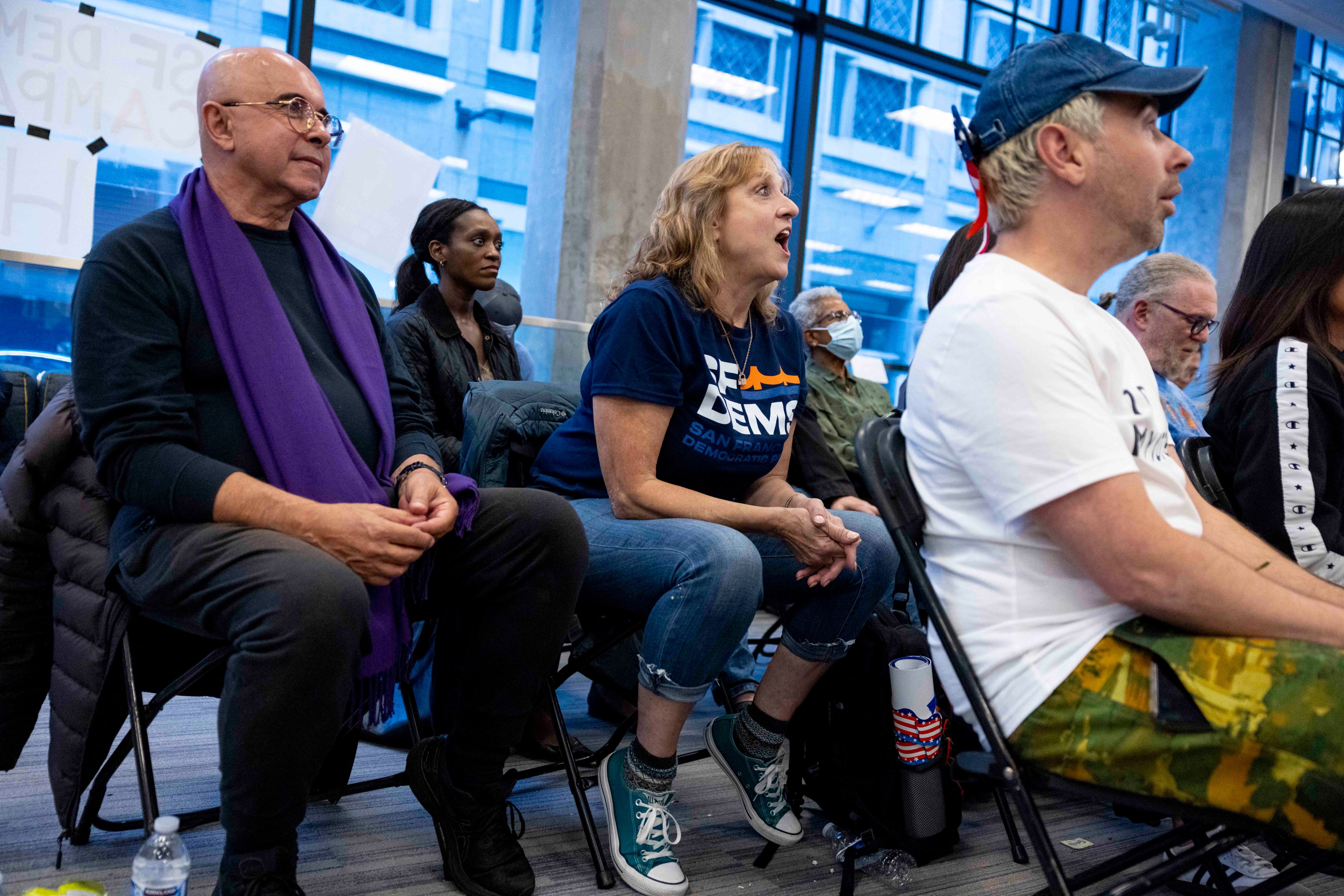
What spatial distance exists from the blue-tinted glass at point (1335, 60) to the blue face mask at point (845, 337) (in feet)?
22.1

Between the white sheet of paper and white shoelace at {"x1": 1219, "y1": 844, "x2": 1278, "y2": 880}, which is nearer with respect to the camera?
white shoelace at {"x1": 1219, "y1": 844, "x2": 1278, "y2": 880}

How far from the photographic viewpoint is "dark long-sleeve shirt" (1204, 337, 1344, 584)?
160cm

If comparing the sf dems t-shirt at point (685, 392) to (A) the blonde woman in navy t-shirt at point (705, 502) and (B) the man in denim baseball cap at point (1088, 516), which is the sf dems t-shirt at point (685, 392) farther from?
(B) the man in denim baseball cap at point (1088, 516)

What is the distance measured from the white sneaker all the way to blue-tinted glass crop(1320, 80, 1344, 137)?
8.42 meters

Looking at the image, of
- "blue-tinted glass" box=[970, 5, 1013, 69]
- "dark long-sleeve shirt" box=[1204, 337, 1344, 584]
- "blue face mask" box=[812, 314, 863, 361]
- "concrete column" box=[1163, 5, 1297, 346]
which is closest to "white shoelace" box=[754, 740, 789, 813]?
"dark long-sleeve shirt" box=[1204, 337, 1344, 584]

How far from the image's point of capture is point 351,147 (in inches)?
163

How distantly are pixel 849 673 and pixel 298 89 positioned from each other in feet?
4.89

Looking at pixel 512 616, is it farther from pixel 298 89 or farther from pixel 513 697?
pixel 298 89

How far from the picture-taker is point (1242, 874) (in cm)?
192

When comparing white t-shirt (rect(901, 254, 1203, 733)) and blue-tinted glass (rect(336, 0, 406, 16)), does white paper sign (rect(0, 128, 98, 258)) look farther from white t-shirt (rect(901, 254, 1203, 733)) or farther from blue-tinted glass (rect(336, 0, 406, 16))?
white t-shirt (rect(901, 254, 1203, 733))

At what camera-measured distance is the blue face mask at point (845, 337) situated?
3.99 metres

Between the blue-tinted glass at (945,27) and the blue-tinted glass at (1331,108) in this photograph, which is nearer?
the blue-tinted glass at (945,27)

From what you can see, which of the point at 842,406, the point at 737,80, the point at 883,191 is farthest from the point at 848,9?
the point at 842,406

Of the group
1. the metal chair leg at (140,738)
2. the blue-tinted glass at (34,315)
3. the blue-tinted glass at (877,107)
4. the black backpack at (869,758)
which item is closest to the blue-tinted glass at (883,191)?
the blue-tinted glass at (877,107)
